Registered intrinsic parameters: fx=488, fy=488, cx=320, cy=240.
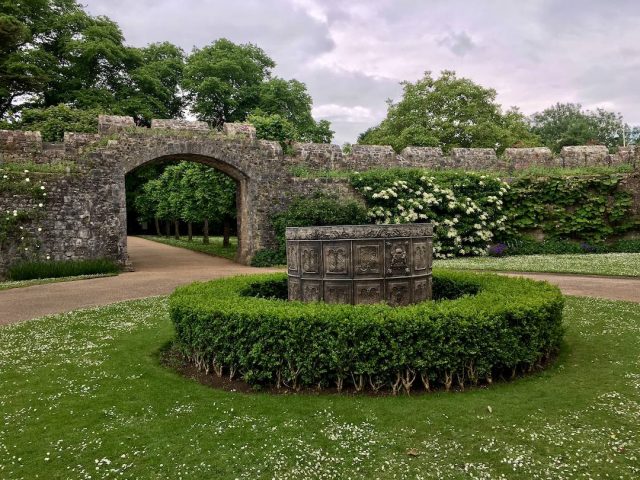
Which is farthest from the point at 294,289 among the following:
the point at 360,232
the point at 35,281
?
the point at 35,281

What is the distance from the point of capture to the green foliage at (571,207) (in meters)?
17.8

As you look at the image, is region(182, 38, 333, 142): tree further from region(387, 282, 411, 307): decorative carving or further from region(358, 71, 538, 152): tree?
region(387, 282, 411, 307): decorative carving

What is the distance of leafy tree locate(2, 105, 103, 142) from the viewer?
21.1 m

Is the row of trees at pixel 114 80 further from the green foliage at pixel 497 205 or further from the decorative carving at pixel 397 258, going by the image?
the decorative carving at pixel 397 258

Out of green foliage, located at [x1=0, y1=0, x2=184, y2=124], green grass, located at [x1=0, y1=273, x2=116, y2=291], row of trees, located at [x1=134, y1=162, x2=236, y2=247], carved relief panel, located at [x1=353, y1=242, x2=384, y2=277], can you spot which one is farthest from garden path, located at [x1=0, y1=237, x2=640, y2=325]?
green foliage, located at [x1=0, y1=0, x2=184, y2=124]

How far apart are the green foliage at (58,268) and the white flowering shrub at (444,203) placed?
854 cm

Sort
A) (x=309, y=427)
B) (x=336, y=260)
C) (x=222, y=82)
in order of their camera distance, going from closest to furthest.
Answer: (x=309, y=427) < (x=336, y=260) < (x=222, y=82)

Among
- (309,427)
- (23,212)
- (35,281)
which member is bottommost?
(309,427)

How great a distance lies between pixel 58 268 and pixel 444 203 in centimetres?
1267

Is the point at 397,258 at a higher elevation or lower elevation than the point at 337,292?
higher

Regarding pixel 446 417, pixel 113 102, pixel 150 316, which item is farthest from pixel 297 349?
pixel 113 102

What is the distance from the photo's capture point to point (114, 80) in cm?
2892

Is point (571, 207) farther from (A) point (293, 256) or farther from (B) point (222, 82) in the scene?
(B) point (222, 82)

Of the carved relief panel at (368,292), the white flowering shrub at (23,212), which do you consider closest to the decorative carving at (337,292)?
the carved relief panel at (368,292)
